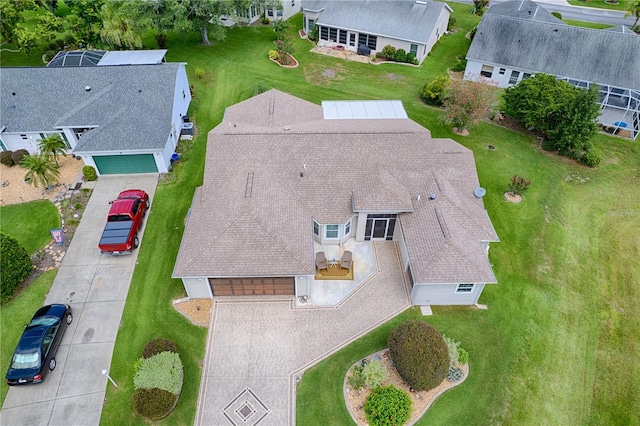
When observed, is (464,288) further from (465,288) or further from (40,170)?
(40,170)

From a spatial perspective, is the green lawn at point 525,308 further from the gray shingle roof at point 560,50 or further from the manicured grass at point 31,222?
the gray shingle roof at point 560,50

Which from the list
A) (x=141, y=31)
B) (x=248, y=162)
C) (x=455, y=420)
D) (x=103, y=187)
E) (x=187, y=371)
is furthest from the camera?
(x=141, y=31)

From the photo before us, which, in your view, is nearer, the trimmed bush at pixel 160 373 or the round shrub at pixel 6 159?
the trimmed bush at pixel 160 373

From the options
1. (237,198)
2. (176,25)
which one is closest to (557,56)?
(237,198)

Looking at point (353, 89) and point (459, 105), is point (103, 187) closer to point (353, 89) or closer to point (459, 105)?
point (353, 89)

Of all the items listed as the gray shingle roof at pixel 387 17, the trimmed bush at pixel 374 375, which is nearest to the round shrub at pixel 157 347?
the trimmed bush at pixel 374 375

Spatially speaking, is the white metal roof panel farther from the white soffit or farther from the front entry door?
the front entry door
